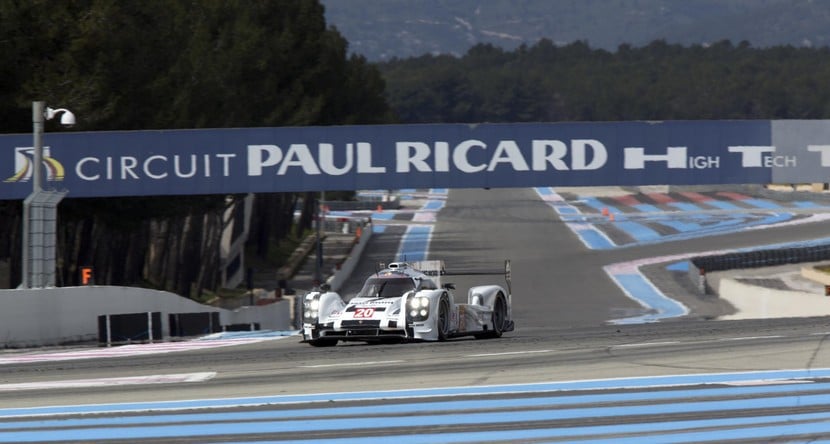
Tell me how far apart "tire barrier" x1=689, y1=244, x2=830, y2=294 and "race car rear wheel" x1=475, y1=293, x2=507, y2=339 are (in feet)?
114

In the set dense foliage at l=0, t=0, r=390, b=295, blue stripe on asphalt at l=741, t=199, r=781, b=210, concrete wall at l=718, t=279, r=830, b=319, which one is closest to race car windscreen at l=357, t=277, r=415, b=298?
dense foliage at l=0, t=0, r=390, b=295

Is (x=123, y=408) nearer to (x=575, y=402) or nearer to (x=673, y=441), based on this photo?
(x=575, y=402)

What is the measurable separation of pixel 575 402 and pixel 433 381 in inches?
89.7

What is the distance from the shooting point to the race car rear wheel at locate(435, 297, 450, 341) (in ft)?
65.4

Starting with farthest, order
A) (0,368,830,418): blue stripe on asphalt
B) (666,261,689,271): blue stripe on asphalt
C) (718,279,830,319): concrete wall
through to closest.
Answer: (666,261,689,271): blue stripe on asphalt < (718,279,830,319): concrete wall < (0,368,830,418): blue stripe on asphalt

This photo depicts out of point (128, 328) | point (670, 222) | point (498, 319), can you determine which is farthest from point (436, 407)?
point (670, 222)

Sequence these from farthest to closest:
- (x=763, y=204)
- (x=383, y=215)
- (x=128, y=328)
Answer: (x=383, y=215) < (x=763, y=204) < (x=128, y=328)

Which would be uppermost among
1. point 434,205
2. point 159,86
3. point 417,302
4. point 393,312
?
point 159,86

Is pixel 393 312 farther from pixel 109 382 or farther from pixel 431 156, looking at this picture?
pixel 431 156

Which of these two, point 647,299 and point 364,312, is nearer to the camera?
point 364,312

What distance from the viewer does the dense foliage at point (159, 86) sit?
37.3 meters

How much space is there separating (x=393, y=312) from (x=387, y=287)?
76 cm

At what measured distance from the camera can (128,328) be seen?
2525 centimetres

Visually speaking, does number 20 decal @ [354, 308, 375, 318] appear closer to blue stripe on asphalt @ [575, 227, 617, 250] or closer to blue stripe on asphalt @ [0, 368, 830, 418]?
blue stripe on asphalt @ [0, 368, 830, 418]
